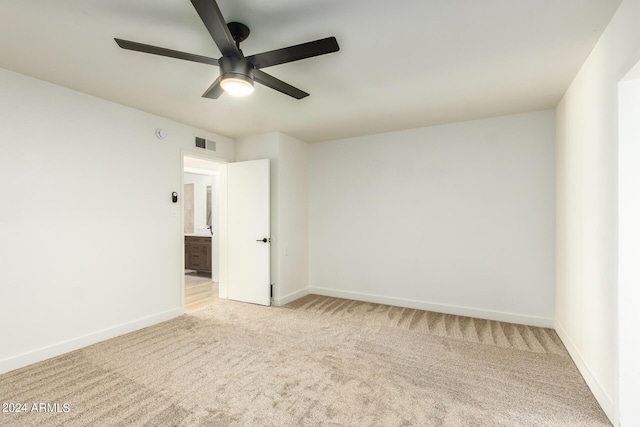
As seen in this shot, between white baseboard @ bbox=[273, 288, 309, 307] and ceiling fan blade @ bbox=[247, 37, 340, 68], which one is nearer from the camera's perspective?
ceiling fan blade @ bbox=[247, 37, 340, 68]

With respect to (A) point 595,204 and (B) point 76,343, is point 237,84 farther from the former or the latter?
(B) point 76,343

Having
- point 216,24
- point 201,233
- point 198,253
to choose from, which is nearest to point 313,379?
point 216,24

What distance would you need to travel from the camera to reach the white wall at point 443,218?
3596 millimetres

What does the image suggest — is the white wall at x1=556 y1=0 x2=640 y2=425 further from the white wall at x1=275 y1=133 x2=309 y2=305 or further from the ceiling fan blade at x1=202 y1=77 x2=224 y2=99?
the white wall at x1=275 y1=133 x2=309 y2=305

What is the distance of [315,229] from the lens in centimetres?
513

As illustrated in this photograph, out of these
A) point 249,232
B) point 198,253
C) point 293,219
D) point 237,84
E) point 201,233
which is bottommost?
point 198,253

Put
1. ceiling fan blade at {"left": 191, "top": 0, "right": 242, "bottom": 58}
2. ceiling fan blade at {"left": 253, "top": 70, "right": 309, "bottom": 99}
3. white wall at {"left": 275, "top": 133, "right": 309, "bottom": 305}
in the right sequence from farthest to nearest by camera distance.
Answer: white wall at {"left": 275, "top": 133, "right": 309, "bottom": 305}, ceiling fan blade at {"left": 253, "top": 70, "right": 309, "bottom": 99}, ceiling fan blade at {"left": 191, "top": 0, "right": 242, "bottom": 58}

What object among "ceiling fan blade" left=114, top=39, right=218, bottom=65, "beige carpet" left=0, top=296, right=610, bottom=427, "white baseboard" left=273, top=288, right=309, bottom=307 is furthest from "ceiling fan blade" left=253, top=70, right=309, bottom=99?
"white baseboard" left=273, top=288, right=309, bottom=307

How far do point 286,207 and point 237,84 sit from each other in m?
2.75

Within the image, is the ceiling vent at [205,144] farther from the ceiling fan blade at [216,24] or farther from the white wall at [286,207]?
the ceiling fan blade at [216,24]

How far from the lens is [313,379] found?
2.41m

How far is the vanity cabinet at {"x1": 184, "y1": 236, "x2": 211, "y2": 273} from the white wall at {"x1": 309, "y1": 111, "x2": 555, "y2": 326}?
278 cm

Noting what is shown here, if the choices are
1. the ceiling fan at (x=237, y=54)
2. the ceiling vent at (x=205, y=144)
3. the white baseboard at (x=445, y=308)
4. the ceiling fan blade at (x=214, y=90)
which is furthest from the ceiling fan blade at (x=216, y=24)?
the white baseboard at (x=445, y=308)

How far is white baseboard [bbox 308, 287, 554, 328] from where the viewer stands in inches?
141
